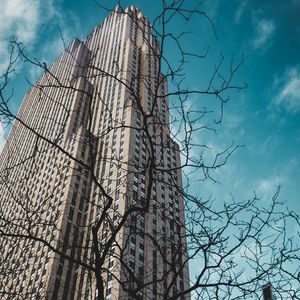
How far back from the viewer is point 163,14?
5613mm

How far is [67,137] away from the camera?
9131cm

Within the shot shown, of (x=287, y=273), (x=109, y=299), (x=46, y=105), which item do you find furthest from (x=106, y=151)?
(x=287, y=273)

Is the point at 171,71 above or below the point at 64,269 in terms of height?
below

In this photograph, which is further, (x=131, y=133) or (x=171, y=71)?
(x=131, y=133)

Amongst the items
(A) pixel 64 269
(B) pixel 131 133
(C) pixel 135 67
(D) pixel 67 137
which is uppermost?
(C) pixel 135 67

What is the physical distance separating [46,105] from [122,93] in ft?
128

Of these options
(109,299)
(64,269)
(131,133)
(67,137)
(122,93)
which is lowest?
(109,299)

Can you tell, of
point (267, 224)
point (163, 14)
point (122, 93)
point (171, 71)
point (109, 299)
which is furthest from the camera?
point (122, 93)

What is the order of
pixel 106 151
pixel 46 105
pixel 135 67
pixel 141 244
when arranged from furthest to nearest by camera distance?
pixel 46 105 → pixel 135 67 → pixel 106 151 → pixel 141 244

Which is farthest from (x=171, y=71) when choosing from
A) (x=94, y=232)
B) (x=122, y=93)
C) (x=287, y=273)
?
(x=122, y=93)

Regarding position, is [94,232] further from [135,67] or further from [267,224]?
[135,67]

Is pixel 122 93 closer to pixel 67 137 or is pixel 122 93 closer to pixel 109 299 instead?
pixel 67 137

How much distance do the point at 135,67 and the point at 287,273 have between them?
9651cm

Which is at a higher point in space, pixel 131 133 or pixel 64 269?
pixel 131 133
